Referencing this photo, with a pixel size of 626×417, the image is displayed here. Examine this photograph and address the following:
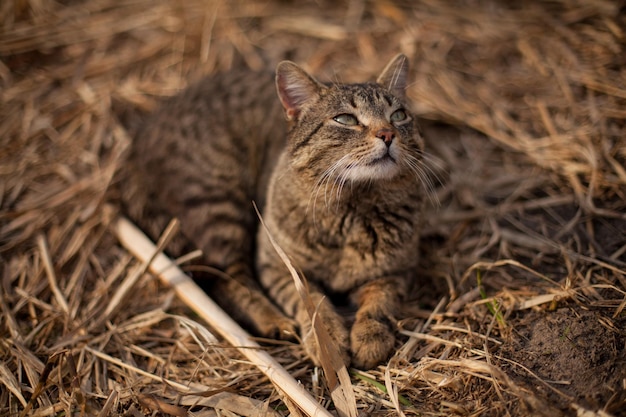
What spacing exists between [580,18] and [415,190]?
2.75 meters

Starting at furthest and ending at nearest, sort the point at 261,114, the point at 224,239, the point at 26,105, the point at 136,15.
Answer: the point at 136,15 < the point at 26,105 < the point at 261,114 < the point at 224,239

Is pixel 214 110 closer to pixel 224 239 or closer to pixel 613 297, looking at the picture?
pixel 224 239

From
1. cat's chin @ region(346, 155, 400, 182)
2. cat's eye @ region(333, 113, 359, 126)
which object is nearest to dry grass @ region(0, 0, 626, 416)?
cat's chin @ region(346, 155, 400, 182)

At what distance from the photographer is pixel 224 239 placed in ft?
10.4

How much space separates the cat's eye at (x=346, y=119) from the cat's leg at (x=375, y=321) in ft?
2.97

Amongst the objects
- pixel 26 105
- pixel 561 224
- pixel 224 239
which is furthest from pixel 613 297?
pixel 26 105

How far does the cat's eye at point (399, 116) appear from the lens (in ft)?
8.70

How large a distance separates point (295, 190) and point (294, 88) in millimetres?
560

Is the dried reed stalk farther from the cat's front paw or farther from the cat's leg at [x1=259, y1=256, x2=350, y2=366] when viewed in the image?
the cat's front paw

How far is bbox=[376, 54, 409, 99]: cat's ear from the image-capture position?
9.40ft

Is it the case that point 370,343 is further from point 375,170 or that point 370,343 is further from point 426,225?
point 426,225

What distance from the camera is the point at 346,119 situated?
2.61 m

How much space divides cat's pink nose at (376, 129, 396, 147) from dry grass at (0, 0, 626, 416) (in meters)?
0.94

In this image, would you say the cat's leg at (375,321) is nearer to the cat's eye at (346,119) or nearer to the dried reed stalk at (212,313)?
the dried reed stalk at (212,313)
